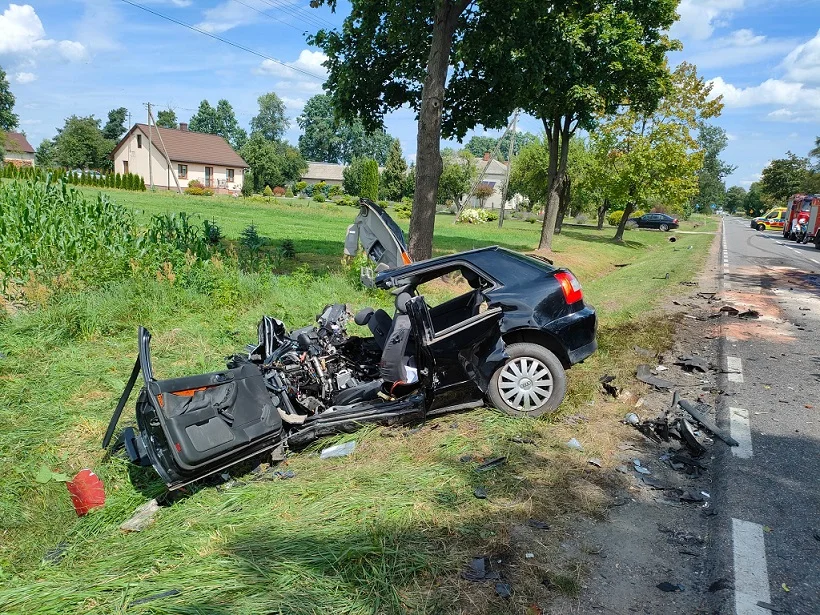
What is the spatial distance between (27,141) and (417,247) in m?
114

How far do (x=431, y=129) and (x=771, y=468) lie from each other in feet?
29.6

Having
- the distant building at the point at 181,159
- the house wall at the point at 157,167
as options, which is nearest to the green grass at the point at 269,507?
the distant building at the point at 181,159

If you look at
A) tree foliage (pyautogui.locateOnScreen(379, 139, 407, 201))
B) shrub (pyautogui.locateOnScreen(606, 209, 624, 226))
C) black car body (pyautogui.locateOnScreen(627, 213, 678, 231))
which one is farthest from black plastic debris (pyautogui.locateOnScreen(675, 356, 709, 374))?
tree foliage (pyautogui.locateOnScreen(379, 139, 407, 201))

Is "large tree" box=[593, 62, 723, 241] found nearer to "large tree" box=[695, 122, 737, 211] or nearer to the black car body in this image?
the black car body

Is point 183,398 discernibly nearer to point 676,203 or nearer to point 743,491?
point 743,491

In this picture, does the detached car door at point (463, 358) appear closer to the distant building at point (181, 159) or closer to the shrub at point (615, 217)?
the shrub at point (615, 217)

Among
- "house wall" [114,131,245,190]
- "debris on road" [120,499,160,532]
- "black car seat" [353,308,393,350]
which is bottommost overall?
"debris on road" [120,499,160,532]

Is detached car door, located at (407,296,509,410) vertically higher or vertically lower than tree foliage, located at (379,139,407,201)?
lower

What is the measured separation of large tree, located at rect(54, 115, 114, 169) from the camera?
70688 mm

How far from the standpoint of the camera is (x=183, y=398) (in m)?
4.24

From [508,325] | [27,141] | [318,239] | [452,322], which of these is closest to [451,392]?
[508,325]

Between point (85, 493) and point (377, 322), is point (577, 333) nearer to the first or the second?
point (377, 322)

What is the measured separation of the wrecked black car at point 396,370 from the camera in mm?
4324

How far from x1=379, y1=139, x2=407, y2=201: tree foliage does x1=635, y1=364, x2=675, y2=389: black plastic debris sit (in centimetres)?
6030
